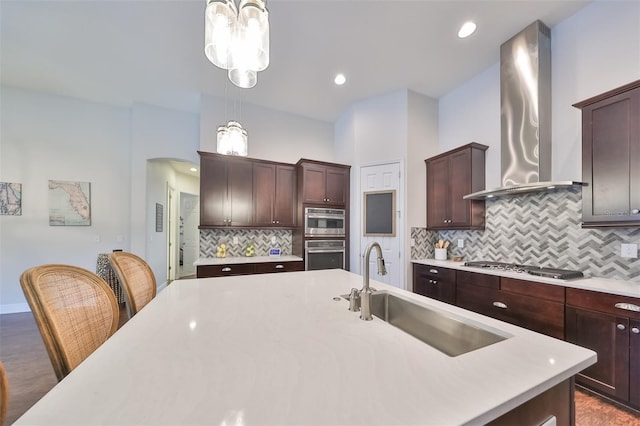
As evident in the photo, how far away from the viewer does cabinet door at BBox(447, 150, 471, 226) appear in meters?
3.12

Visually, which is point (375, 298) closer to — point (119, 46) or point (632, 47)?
point (632, 47)

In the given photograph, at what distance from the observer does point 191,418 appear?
0.49 m

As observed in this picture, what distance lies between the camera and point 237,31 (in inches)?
51.0

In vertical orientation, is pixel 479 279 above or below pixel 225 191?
below

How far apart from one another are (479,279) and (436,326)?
1.74m

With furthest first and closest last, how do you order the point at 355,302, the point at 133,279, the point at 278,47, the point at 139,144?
the point at 139,144 < the point at 278,47 < the point at 133,279 < the point at 355,302

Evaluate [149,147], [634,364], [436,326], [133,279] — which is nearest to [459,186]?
[634,364]

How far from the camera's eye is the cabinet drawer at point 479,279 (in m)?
2.44

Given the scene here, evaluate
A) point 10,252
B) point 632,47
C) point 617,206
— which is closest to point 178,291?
point 617,206

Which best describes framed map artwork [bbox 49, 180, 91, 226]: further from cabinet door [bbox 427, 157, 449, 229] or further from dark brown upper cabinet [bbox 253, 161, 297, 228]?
cabinet door [bbox 427, 157, 449, 229]

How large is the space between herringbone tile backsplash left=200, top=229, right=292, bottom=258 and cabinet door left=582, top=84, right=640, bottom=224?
11.9 ft

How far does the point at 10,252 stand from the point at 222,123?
3.72 m

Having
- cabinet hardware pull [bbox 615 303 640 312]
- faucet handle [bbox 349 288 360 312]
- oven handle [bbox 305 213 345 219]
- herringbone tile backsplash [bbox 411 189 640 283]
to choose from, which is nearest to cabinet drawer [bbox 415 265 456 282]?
herringbone tile backsplash [bbox 411 189 640 283]

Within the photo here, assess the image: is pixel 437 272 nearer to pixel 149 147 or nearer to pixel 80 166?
pixel 149 147
